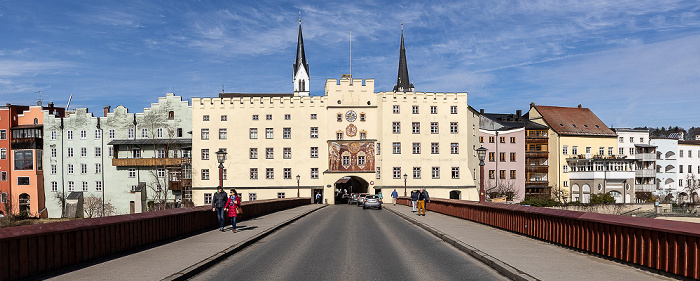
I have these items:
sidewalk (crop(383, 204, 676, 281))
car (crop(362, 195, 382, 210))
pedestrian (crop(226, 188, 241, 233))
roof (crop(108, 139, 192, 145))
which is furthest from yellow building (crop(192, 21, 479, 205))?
sidewalk (crop(383, 204, 676, 281))

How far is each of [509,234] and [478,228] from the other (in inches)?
117

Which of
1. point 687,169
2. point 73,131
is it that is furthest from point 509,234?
point 687,169

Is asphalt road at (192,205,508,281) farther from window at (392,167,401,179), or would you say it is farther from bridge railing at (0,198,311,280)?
window at (392,167,401,179)

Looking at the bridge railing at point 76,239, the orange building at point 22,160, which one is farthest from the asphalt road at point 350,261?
the orange building at point 22,160

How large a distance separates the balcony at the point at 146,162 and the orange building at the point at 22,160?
11956mm

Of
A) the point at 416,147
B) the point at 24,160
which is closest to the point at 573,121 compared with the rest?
the point at 416,147

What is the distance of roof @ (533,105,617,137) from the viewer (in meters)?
98.3

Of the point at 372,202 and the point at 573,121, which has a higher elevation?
the point at 573,121

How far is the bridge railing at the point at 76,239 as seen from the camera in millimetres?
10328

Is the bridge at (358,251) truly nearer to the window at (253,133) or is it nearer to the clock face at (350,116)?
the clock face at (350,116)

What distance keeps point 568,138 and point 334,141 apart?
135 ft

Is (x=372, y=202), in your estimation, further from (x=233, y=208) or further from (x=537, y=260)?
(x=537, y=260)

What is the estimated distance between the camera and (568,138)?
9725cm

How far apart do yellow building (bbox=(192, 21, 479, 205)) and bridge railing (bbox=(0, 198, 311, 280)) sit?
59698mm
